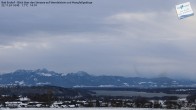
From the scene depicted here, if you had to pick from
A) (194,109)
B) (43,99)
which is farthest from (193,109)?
(43,99)

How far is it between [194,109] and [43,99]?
230 ft

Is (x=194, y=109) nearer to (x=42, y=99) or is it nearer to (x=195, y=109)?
(x=195, y=109)

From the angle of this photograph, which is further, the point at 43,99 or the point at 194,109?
the point at 43,99

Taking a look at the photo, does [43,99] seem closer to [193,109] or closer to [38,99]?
[38,99]

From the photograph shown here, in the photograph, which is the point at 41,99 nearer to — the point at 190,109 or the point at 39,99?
the point at 39,99

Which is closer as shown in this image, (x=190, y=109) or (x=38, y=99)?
(x=190, y=109)

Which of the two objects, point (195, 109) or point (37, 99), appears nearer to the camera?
point (195, 109)

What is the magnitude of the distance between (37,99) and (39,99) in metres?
0.72

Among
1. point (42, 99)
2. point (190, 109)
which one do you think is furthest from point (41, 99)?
point (190, 109)

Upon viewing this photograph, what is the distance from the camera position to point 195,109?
107938mm

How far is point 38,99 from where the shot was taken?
16850 cm

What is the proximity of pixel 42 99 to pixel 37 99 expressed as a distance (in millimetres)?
4115

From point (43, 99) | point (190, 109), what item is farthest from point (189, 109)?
point (43, 99)

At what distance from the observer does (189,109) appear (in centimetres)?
10912
